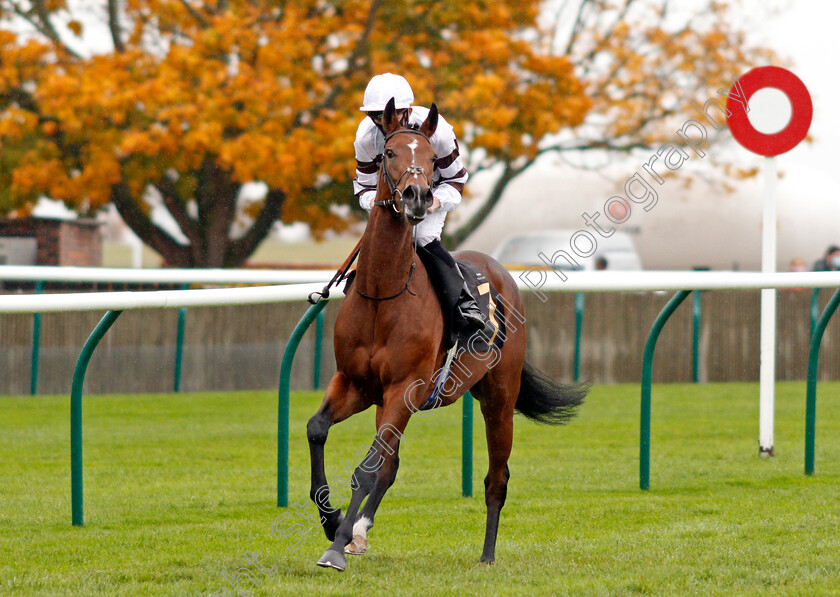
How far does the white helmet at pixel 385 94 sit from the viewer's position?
13.6ft

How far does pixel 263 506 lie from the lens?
5.63m

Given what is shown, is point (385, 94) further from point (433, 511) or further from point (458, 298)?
point (433, 511)

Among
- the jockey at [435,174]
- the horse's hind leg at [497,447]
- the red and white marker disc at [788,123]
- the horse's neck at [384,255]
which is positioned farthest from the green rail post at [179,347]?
the horse's neck at [384,255]

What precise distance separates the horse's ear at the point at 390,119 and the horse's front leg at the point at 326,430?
89 cm

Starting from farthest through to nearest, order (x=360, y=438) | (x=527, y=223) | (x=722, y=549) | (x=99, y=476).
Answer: (x=527, y=223) < (x=360, y=438) < (x=99, y=476) < (x=722, y=549)

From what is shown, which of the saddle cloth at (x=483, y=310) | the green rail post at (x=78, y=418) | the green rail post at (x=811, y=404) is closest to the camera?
the saddle cloth at (x=483, y=310)

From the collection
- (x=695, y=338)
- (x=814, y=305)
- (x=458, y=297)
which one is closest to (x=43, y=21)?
(x=695, y=338)

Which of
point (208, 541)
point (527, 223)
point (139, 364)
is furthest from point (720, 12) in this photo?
point (208, 541)

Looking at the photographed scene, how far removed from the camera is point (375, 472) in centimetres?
398

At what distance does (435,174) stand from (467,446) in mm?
1836

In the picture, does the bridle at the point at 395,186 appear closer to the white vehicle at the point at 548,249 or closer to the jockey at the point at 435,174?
the jockey at the point at 435,174

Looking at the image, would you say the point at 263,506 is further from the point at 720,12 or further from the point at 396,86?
the point at 720,12

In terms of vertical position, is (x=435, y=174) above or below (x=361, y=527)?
above

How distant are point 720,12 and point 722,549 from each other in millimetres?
16527
